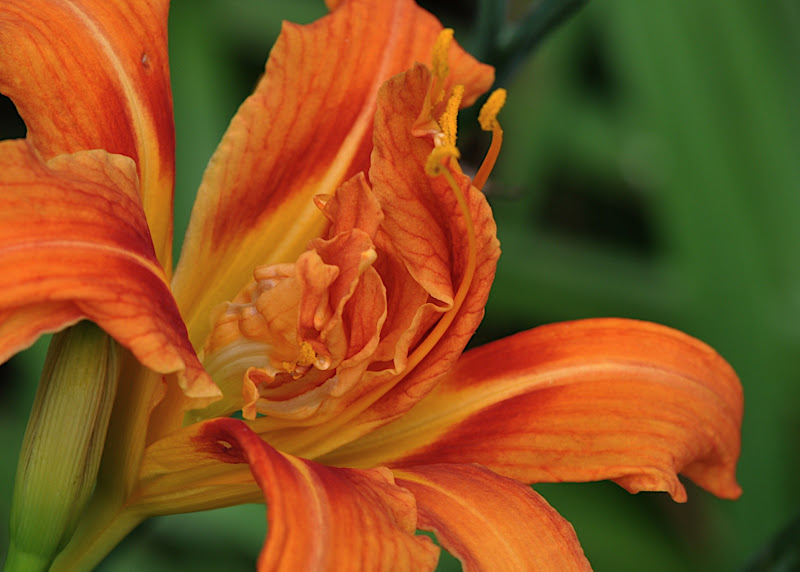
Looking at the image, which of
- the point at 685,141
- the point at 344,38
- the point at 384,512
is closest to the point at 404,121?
the point at 344,38

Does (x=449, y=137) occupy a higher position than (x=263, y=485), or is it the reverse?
(x=449, y=137)

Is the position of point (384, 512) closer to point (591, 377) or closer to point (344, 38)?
point (591, 377)

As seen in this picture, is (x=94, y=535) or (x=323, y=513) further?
(x=94, y=535)

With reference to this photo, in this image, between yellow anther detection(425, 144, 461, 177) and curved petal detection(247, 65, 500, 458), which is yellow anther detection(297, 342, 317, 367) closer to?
curved petal detection(247, 65, 500, 458)

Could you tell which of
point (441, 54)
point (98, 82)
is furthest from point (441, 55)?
point (98, 82)

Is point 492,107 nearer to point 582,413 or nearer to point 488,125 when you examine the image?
point 488,125

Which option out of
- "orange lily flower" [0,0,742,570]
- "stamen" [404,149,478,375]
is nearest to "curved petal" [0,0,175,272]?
"orange lily flower" [0,0,742,570]
